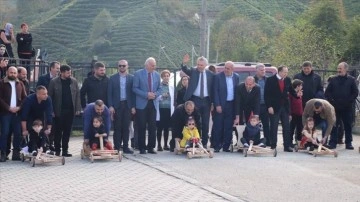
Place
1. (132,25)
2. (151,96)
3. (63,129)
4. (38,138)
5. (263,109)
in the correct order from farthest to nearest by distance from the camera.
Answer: (132,25)
(263,109)
(151,96)
(63,129)
(38,138)

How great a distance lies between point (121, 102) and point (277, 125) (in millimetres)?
3668

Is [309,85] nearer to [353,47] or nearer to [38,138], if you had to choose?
[38,138]

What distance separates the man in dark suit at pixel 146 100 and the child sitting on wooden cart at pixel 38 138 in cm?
228

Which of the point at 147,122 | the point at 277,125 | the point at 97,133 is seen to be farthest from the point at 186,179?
the point at 277,125

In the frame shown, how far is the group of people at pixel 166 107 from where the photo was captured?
1478 cm

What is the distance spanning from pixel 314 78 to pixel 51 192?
8327 millimetres

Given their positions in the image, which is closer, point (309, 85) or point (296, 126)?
point (296, 126)

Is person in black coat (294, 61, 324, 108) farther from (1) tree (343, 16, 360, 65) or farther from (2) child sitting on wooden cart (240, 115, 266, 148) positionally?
(1) tree (343, 16, 360, 65)

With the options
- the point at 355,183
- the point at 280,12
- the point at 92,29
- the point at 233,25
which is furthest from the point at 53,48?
the point at 355,183

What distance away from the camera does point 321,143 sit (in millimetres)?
16359

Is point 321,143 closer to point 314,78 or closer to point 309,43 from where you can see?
point 314,78

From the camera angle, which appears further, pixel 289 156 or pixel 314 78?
pixel 314 78

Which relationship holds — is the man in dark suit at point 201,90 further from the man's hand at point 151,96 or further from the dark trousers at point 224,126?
the man's hand at point 151,96

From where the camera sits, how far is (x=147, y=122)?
16.1m
